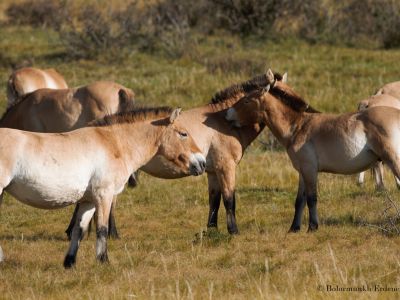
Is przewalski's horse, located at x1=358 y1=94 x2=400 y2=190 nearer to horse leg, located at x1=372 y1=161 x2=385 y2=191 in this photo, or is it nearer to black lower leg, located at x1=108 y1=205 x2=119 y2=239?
horse leg, located at x1=372 y1=161 x2=385 y2=191

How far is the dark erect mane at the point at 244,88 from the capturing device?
11.7 m

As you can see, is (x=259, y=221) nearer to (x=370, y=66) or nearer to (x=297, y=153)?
(x=297, y=153)

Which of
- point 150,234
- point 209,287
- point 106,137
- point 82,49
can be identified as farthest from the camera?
point 82,49

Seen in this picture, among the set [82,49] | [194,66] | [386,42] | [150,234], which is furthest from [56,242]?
[386,42]

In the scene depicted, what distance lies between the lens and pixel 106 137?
9.34 meters

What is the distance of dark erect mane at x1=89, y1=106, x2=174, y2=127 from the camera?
970cm

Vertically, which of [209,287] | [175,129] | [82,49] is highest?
[175,129]

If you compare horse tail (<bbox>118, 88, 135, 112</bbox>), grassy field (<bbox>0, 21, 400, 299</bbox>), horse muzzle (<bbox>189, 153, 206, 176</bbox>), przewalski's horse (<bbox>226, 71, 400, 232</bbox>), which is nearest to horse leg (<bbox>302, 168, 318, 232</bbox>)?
przewalski's horse (<bbox>226, 71, 400, 232</bbox>)

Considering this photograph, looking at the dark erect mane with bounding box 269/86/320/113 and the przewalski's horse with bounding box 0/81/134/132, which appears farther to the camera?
the przewalski's horse with bounding box 0/81/134/132

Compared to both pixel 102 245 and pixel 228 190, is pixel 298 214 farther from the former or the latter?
pixel 102 245

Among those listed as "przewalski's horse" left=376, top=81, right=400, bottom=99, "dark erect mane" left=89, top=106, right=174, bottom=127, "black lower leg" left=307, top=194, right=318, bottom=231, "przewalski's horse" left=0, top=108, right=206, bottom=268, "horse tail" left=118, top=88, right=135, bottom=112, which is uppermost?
"dark erect mane" left=89, top=106, right=174, bottom=127

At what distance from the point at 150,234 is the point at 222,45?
14401 mm

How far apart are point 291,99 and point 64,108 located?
415 cm

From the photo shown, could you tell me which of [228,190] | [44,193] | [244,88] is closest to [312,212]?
[228,190]
